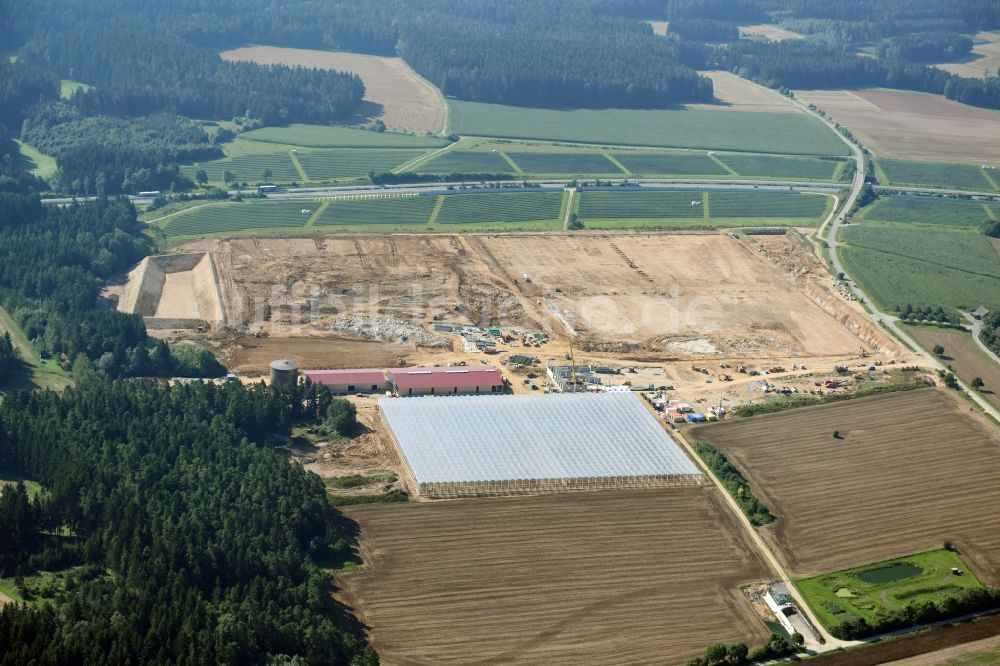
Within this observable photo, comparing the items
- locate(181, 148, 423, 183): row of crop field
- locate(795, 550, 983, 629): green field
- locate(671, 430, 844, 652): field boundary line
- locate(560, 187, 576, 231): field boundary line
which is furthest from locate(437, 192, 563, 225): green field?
locate(795, 550, 983, 629): green field

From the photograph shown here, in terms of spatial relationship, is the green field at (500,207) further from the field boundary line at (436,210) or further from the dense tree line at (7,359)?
the dense tree line at (7,359)

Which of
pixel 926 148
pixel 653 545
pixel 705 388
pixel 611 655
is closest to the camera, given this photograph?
pixel 611 655

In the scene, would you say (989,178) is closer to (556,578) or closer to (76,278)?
(76,278)

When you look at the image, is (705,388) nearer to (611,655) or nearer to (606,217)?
(611,655)

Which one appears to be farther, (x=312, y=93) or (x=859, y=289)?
(x=312, y=93)

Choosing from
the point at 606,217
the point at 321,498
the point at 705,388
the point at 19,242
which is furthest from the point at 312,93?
the point at 321,498

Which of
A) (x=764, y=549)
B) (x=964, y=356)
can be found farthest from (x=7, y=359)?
(x=964, y=356)
